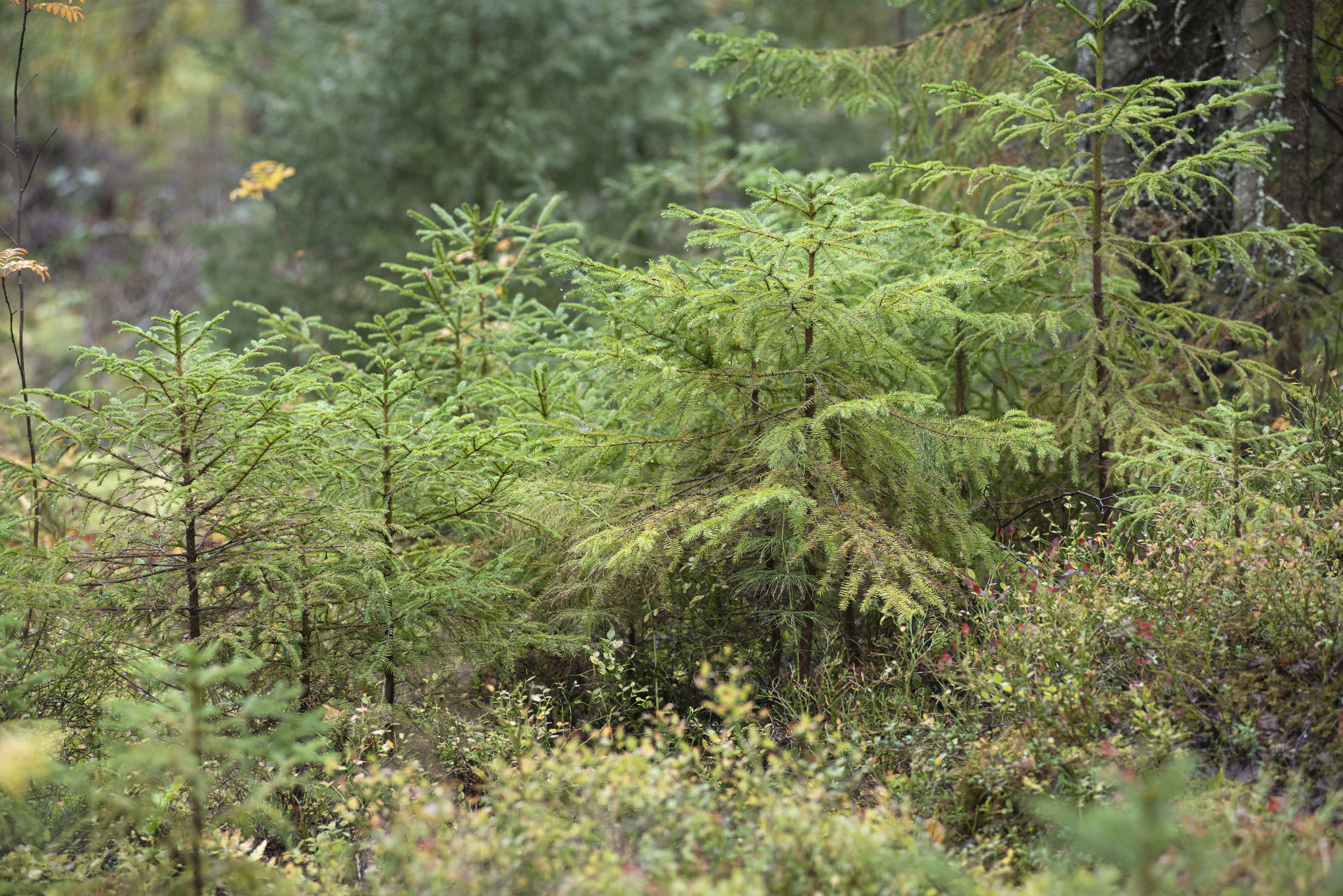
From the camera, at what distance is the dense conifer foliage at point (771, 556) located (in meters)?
2.73

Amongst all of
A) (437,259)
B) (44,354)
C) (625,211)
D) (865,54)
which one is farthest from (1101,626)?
(44,354)

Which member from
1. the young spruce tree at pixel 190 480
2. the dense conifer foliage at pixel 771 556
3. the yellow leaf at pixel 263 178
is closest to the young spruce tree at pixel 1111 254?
the dense conifer foliage at pixel 771 556

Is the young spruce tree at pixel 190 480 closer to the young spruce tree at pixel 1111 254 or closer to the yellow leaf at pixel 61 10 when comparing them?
the yellow leaf at pixel 61 10

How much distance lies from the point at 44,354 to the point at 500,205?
1073 cm

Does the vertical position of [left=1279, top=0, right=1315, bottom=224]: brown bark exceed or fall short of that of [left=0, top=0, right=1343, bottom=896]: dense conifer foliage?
it exceeds it

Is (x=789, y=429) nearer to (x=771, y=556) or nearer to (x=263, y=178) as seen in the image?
(x=771, y=556)

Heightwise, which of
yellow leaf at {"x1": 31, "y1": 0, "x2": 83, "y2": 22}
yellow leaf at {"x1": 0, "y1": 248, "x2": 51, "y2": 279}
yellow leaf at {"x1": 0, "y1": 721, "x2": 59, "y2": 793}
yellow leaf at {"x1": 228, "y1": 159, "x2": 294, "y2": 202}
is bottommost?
yellow leaf at {"x1": 0, "y1": 721, "x2": 59, "y2": 793}

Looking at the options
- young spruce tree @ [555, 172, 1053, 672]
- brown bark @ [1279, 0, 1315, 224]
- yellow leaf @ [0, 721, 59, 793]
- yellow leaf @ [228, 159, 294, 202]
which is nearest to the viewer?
yellow leaf @ [0, 721, 59, 793]

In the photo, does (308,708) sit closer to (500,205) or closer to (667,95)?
(500,205)

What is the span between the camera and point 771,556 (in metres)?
3.98

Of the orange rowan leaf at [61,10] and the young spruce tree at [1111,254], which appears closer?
the young spruce tree at [1111,254]

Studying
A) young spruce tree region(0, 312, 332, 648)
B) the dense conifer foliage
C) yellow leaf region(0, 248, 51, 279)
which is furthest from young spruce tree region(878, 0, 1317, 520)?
yellow leaf region(0, 248, 51, 279)

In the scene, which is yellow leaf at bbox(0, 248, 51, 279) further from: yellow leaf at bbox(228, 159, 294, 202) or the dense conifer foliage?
yellow leaf at bbox(228, 159, 294, 202)

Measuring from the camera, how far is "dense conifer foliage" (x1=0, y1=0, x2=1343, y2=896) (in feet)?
8.96
